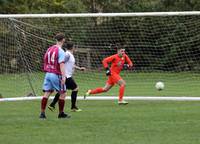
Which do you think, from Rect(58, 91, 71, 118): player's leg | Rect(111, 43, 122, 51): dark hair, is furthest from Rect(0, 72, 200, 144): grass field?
Rect(111, 43, 122, 51): dark hair

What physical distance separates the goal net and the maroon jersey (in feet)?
22.3

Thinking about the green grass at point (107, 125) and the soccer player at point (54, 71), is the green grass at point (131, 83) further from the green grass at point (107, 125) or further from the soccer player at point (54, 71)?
the soccer player at point (54, 71)

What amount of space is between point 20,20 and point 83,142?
454 inches

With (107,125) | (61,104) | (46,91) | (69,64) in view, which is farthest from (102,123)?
(69,64)

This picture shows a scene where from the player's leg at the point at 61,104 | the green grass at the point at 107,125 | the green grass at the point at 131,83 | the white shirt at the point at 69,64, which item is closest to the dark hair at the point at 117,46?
the green grass at the point at 131,83

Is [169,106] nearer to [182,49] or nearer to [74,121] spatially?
[74,121]

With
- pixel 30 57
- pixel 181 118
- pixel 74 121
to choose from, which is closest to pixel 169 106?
pixel 181 118

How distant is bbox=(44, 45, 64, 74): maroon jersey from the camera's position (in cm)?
1366

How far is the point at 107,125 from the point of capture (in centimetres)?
1268

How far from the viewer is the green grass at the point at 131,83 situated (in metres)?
21.5

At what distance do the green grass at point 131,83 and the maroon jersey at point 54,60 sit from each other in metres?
7.27

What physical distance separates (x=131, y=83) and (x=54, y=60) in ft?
37.8

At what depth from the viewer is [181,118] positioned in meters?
13.8

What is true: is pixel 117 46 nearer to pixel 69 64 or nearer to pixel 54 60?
pixel 69 64
